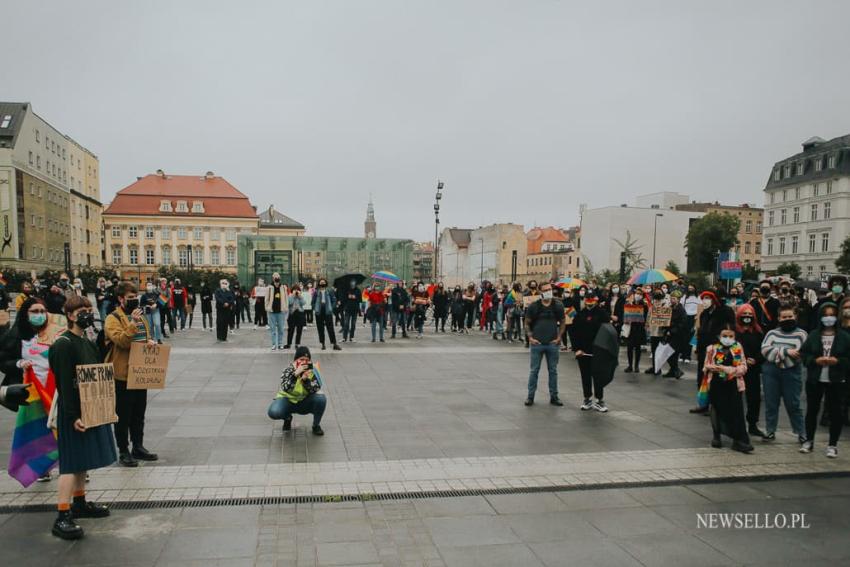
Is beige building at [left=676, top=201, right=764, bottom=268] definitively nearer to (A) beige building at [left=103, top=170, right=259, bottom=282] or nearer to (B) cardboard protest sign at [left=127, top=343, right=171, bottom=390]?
(A) beige building at [left=103, top=170, right=259, bottom=282]

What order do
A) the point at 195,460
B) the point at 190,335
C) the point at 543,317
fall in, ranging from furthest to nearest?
1. the point at 190,335
2. the point at 543,317
3. the point at 195,460

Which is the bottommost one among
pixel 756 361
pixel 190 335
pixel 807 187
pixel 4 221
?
pixel 190 335

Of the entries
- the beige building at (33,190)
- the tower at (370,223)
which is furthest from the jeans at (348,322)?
the tower at (370,223)

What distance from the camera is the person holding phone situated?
5879mm

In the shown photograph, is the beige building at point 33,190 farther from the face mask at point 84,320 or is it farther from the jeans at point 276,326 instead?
the face mask at point 84,320

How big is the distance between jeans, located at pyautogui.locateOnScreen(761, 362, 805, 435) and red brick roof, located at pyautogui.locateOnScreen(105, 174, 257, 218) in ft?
274

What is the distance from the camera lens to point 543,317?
908 cm

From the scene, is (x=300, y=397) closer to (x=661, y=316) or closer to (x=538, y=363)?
(x=538, y=363)

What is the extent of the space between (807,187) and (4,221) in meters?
89.4

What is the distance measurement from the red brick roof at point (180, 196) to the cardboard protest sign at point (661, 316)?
259 ft

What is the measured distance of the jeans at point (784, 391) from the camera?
7039 mm

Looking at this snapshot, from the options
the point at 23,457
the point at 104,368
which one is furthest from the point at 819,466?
the point at 23,457

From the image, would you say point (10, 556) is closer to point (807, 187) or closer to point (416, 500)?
point (416, 500)

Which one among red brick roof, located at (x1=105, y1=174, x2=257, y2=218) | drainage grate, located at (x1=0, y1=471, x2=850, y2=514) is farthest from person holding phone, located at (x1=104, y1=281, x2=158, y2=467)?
red brick roof, located at (x1=105, y1=174, x2=257, y2=218)
